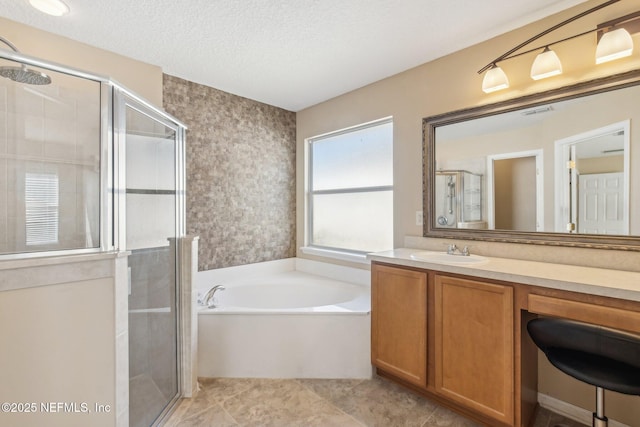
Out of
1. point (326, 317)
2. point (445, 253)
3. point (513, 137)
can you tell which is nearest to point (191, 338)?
point (326, 317)

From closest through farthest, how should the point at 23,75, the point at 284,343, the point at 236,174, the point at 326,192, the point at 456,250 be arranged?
the point at 23,75 → the point at 456,250 → the point at 284,343 → the point at 236,174 → the point at 326,192

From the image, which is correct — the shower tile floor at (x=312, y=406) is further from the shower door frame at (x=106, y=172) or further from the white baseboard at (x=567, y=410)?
the shower door frame at (x=106, y=172)

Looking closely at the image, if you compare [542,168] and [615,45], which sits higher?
[615,45]

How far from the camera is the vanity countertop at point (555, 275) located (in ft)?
4.02

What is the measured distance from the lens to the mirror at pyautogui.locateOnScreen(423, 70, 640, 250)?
1548mm

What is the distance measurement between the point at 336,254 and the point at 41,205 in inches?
94.2

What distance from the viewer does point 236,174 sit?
3.08 m

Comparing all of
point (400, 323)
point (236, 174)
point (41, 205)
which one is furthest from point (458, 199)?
point (41, 205)

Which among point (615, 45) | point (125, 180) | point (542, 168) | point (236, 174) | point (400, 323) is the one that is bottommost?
point (400, 323)

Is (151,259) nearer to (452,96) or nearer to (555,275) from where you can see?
(555,275)

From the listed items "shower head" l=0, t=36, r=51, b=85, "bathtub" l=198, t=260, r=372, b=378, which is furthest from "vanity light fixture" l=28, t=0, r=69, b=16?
"bathtub" l=198, t=260, r=372, b=378

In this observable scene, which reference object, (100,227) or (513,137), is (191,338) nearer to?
(100,227)

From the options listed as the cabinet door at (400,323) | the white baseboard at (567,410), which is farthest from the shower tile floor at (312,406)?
the cabinet door at (400,323)

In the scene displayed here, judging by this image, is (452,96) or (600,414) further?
(452,96)
